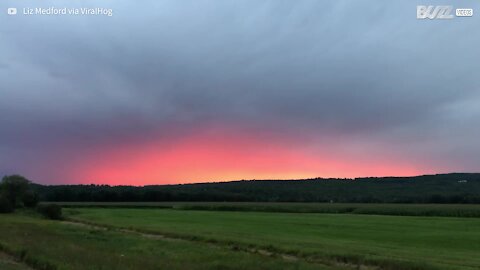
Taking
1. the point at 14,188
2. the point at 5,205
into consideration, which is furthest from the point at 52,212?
the point at 14,188

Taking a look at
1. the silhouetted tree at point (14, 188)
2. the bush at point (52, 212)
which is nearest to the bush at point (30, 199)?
the silhouetted tree at point (14, 188)

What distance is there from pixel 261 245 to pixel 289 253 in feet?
13.0

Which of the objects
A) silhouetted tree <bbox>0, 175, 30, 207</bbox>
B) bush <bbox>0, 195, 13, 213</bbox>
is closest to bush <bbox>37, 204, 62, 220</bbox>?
bush <bbox>0, 195, 13, 213</bbox>

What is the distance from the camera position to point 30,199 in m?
134

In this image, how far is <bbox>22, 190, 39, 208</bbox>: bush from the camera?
133 m

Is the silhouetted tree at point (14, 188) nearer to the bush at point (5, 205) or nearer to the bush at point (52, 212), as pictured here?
the bush at point (5, 205)

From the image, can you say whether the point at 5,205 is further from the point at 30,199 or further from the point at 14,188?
the point at 30,199

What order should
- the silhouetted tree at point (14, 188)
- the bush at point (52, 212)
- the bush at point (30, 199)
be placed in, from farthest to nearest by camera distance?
the bush at point (30, 199) < the silhouetted tree at point (14, 188) < the bush at point (52, 212)

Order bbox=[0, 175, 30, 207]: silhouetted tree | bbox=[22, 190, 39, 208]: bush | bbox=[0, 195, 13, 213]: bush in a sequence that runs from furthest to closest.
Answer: bbox=[22, 190, 39, 208]: bush → bbox=[0, 175, 30, 207]: silhouetted tree → bbox=[0, 195, 13, 213]: bush

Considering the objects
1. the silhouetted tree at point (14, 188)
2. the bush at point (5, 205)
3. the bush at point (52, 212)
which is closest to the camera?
the bush at point (52, 212)

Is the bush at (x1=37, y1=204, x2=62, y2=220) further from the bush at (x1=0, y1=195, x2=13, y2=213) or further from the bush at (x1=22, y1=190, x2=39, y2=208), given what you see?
the bush at (x1=22, y1=190, x2=39, y2=208)

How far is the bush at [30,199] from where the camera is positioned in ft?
436

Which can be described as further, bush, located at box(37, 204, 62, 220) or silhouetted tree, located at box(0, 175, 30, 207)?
silhouetted tree, located at box(0, 175, 30, 207)

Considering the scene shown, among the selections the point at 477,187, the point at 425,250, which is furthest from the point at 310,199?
the point at 425,250
